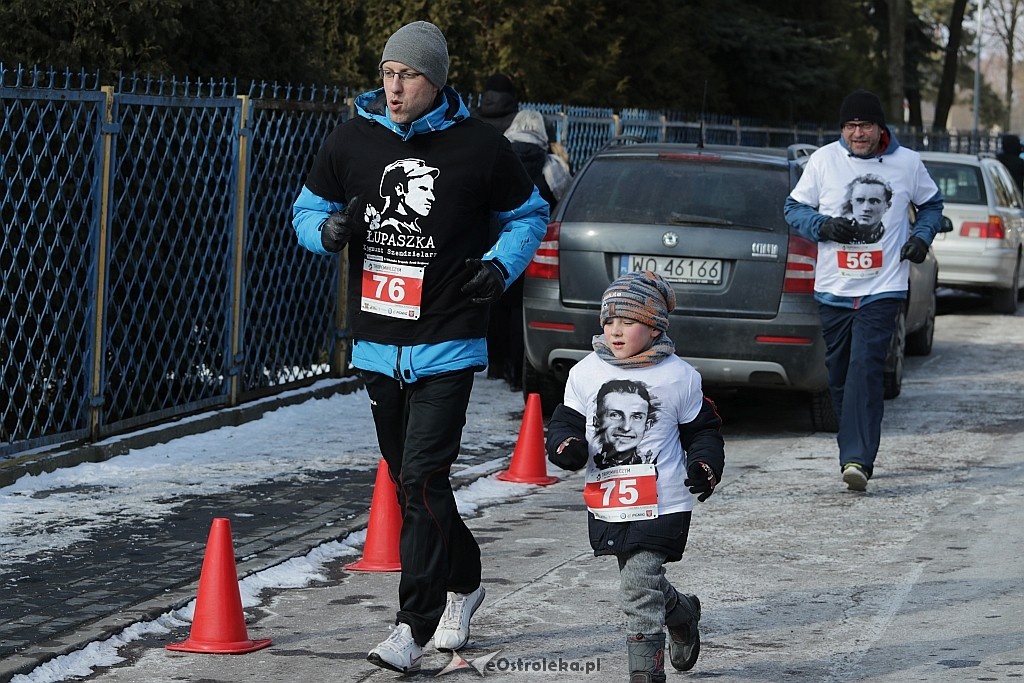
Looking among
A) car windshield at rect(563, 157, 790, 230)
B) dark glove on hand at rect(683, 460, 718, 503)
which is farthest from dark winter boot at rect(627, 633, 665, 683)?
car windshield at rect(563, 157, 790, 230)

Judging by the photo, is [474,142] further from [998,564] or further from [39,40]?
[39,40]

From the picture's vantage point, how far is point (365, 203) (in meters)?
5.26

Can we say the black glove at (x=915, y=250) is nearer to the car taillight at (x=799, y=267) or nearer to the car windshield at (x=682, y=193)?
the car taillight at (x=799, y=267)

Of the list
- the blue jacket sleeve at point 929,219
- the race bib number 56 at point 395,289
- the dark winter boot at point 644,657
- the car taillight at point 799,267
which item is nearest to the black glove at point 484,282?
the race bib number 56 at point 395,289

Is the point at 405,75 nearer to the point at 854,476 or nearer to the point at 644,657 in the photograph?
the point at 644,657

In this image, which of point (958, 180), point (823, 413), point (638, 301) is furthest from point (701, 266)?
point (958, 180)

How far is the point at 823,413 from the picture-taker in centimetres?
1030

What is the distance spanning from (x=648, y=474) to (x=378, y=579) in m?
2.01

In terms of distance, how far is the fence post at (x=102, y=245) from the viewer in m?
8.43

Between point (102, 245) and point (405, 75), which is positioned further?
point (102, 245)

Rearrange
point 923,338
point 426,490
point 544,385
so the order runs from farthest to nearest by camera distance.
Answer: point 923,338 < point 544,385 < point 426,490

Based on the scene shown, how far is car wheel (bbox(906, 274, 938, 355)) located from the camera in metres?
13.9

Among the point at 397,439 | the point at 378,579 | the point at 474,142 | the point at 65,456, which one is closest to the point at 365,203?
the point at 474,142

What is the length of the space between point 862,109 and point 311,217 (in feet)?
12.5
